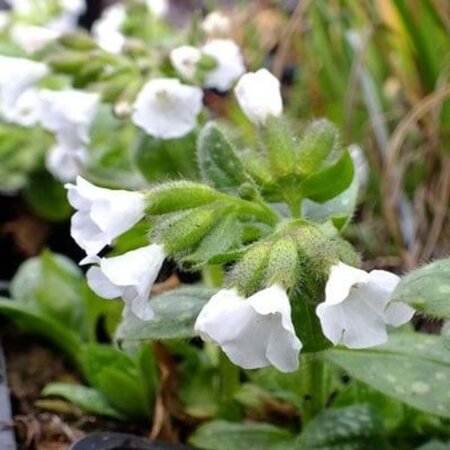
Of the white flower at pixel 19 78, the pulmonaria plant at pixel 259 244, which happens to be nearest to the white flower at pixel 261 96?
the pulmonaria plant at pixel 259 244

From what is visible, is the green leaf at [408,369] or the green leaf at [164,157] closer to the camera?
the green leaf at [408,369]

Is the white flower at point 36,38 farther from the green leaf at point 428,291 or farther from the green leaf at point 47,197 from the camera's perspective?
the green leaf at point 428,291

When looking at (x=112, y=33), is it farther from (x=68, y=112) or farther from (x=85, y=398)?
(x=85, y=398)

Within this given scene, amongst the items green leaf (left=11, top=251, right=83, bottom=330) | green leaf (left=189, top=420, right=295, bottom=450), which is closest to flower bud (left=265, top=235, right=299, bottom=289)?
green leaf (left=189, top=420, right=295, bottom=450)

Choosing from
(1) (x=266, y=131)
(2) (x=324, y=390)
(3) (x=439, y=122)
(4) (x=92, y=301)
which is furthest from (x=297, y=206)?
(3) (x=439, y=122)

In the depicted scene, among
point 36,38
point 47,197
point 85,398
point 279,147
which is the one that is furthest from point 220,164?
point 47,197

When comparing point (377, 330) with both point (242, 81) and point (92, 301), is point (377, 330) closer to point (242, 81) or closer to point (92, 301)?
point (242, 81)
